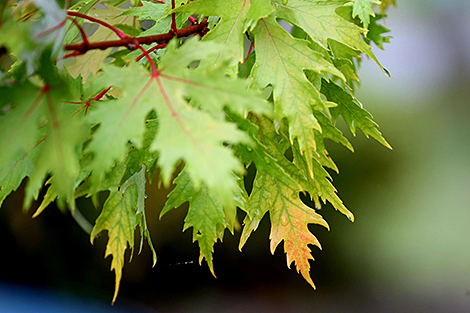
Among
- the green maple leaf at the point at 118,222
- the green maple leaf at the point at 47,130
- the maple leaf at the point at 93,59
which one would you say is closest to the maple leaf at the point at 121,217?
the green maple leaf at the point at 118,222

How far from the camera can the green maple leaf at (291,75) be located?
0.32 meters

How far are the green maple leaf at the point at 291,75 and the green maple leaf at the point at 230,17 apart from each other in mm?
27

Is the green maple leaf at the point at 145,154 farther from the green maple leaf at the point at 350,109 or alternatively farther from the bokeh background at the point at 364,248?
the bokeh background at the point at 364,248

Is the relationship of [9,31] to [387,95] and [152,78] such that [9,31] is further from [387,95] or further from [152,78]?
[387,95]

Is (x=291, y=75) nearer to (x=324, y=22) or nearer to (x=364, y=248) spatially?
(x=324, y=22)

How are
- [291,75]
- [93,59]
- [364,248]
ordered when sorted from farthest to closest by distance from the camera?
[364,248]
[93,59]
[291,75]

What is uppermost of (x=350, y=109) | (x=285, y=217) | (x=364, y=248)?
(x=350, y=109)

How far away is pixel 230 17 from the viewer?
343 millimetres

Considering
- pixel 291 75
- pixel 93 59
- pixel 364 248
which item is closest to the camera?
pixel 291 75

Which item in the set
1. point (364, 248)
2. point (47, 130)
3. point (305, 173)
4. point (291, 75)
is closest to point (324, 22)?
point (291, 75)

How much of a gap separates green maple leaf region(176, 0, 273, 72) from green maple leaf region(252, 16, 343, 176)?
27 mm

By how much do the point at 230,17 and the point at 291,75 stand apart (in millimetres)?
100

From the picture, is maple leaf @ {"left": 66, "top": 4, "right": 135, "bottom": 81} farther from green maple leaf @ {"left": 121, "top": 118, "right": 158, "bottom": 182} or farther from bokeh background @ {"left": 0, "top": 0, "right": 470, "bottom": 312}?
bokeh background @ {"left": 0, "top": 0, "right": 470, "bottom": 312}

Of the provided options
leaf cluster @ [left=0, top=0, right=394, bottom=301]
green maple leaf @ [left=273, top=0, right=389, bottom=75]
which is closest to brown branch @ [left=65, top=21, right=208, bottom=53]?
leaf cluster @ [left=0, top=0, right=394, bottom=301]
